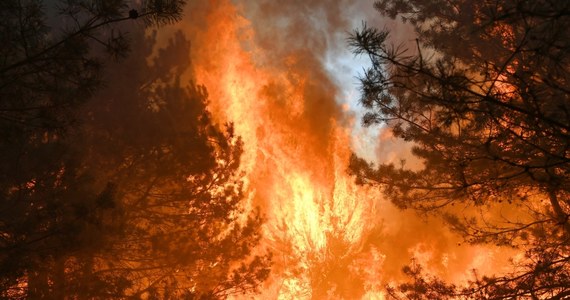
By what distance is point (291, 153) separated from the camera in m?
19.0

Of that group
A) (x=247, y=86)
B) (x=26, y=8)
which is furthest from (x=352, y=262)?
(x=26, y=8)

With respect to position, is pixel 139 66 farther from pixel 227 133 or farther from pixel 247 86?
pixel 247 86

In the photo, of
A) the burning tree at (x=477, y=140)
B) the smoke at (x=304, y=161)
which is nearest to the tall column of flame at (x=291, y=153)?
the smoke at (x=304, y=161)

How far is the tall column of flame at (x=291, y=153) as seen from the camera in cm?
1598

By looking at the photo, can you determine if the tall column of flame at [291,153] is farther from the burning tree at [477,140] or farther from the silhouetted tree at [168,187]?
the burning tree at [477,140]

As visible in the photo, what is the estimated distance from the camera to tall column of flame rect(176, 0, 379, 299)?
16.0 meters

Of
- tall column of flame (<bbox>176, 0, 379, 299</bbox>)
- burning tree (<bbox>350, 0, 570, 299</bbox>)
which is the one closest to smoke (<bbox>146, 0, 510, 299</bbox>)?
tall column of flame (<bbox>176, 0, 379, 299</bbox>)

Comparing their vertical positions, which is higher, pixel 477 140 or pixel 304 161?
pixel 304 161

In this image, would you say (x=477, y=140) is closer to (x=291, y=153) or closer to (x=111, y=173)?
(x=111, y=173)

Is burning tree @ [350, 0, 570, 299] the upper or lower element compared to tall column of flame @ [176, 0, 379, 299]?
lower

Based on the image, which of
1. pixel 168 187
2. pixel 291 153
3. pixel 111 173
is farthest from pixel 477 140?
pixel 291 153

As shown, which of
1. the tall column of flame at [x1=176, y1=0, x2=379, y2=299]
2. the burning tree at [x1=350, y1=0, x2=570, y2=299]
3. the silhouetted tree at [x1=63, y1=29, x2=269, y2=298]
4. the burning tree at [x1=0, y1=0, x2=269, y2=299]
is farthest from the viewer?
the tall column of flame at [x1=176, y1=0, x2=379, y2=299]

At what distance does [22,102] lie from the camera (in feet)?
15.4

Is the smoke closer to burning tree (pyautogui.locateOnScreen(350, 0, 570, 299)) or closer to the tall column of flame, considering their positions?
the tall column of flame
